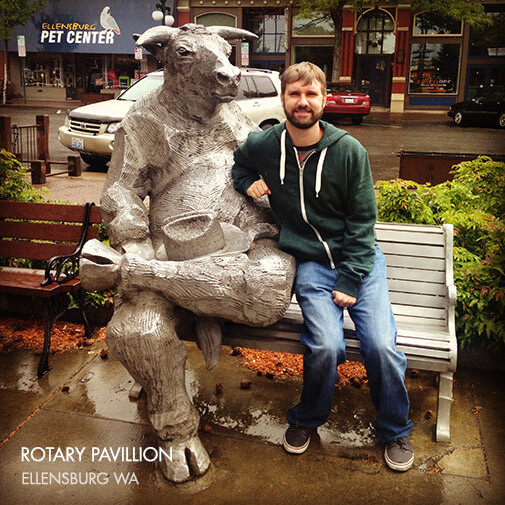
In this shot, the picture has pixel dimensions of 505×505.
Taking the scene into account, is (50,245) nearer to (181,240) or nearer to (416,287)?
(181,240)

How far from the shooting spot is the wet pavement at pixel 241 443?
2.78m

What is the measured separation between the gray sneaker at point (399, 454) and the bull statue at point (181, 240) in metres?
0.90

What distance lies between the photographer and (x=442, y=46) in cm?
2752

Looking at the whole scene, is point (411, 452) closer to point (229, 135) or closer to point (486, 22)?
point (229, 135)

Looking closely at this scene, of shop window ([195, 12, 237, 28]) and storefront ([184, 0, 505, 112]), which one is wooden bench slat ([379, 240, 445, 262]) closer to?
storefront ([184, 0, 505, 112])

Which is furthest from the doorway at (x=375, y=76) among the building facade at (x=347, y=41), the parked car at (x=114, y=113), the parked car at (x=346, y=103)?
the parked car at (x=114, y=113)

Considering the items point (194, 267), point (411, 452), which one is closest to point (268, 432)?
point (411, 452)

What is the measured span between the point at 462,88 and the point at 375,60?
4378mm

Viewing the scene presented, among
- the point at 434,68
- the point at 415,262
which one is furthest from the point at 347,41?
the point at 415,262

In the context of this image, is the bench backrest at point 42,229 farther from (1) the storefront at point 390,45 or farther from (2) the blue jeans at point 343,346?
(1) the storefront at point 390,45

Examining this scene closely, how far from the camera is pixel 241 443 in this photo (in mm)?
3164

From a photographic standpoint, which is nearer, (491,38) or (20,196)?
(20,196)

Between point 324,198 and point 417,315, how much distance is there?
3.49 ft

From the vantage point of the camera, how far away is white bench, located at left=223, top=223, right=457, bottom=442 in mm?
2980
